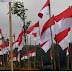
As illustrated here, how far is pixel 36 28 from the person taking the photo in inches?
699

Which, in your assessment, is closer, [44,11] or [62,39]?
[44,11]

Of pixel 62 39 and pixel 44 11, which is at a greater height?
pixel 44 11

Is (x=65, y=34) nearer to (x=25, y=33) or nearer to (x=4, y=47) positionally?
(x=25, y=33)

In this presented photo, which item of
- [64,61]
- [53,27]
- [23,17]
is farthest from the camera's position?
[64,61]

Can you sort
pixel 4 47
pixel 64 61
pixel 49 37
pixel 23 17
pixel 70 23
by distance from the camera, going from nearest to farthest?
pixel 70 23 < pixel 49 37 < pixel 23 17 < pixel 4 47 < pixel 64 61

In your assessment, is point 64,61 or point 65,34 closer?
point 65,34

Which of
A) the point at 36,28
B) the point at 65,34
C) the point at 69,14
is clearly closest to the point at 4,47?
the point at 36,28

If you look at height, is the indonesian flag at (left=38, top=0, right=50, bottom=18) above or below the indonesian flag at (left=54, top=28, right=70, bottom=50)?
above

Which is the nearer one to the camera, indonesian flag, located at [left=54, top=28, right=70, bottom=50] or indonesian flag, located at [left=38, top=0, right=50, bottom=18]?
indonesian flag, located at [left=38, top=0, right=50, bottom=18]

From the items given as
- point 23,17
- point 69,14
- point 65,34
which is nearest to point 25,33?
point 23,17

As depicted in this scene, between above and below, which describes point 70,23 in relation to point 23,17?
below

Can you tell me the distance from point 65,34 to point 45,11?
1894mm

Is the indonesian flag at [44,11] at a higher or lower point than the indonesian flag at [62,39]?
higher

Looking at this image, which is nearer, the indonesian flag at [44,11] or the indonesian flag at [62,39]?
the indonesian flag at [44,11]
